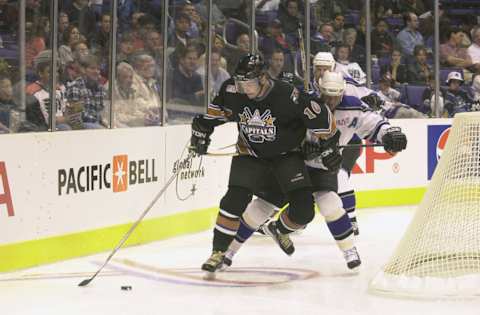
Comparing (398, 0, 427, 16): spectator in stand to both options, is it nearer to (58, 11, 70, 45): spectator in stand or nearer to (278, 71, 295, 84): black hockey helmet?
(278, 71, 295, 84): black hockey helmet

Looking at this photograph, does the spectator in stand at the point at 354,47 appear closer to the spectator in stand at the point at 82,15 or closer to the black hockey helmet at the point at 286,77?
the black hockey helmet at the point at 286,77

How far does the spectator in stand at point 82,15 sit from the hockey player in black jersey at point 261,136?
123cm

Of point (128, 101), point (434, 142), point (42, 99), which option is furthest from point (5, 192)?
point (434, 142)

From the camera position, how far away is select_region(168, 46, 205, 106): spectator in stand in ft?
26.6

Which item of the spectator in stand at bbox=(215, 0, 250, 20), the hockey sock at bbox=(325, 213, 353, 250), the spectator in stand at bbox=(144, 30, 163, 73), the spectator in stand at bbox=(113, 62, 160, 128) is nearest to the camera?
the hockey sock at bbox=(325, 213, 353, 250)

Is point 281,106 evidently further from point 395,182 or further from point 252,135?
point 395,182

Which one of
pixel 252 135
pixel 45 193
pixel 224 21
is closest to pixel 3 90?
pixel 45 193

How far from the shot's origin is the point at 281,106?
5.72 metres

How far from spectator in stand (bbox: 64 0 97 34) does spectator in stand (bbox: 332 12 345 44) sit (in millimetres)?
3142

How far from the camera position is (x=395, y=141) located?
19.7 ft

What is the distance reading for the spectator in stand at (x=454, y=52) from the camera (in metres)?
10.2

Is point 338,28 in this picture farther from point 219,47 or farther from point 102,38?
point 102,38

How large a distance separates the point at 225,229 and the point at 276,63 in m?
3.57

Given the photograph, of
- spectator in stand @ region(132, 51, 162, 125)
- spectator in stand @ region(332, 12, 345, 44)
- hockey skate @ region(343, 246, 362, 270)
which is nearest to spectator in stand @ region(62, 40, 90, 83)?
spectator in stand @ region(132, 51, 162, 125)
